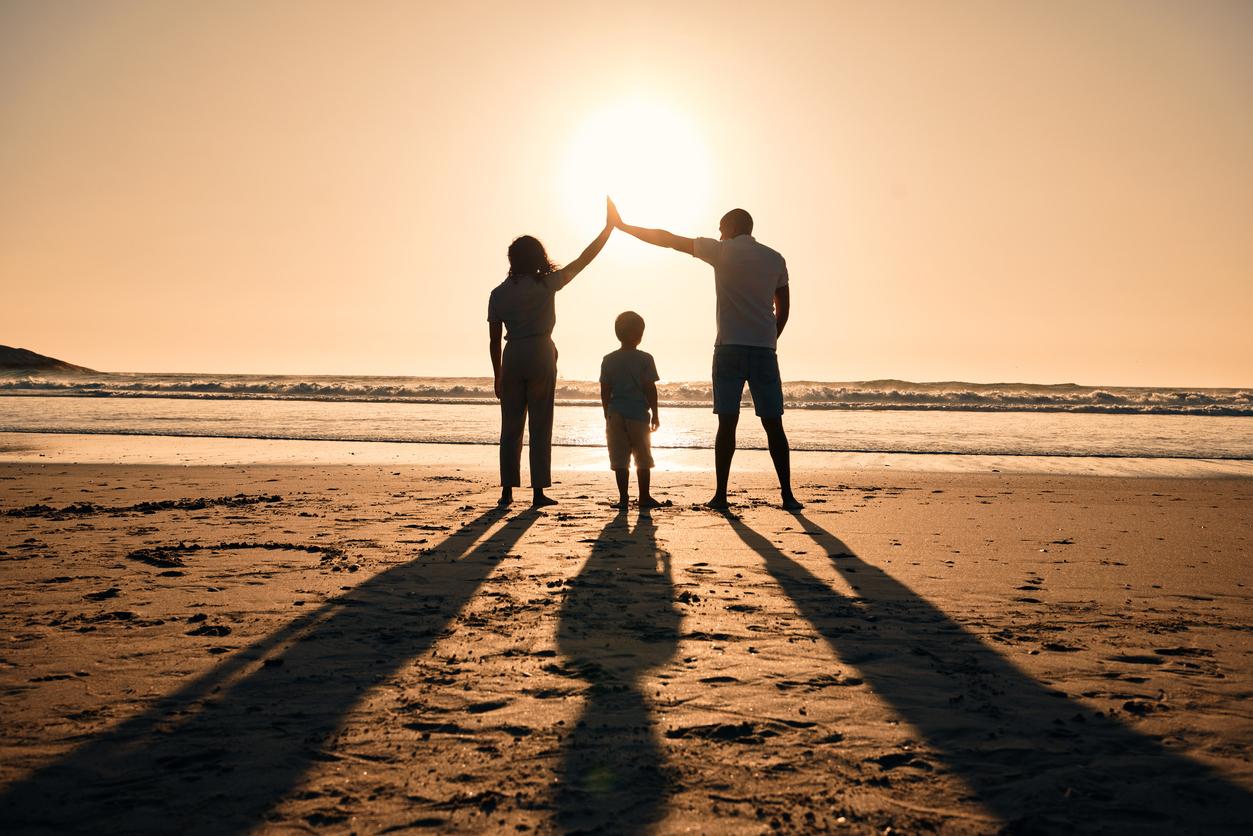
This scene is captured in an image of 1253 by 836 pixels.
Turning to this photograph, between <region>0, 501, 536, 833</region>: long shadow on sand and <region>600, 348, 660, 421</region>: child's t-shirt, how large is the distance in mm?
3816

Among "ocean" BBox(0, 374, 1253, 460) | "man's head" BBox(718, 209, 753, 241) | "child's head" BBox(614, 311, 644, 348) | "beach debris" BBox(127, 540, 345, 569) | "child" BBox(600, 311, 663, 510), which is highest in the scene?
"man's head" BBox(718, 209, 753, 241)

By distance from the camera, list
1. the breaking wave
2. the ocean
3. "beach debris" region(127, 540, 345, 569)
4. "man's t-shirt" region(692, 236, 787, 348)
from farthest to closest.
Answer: the breaking wave
the ocean
"man's t-shirt" region(692, 236, 787, 348)
"beach debris" region(127, 540, 345, 569)

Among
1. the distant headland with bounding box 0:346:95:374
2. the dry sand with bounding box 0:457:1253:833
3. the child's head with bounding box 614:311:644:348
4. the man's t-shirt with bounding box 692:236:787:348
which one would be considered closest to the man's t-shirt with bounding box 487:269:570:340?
the child's head with bounding box 614:311:644:348

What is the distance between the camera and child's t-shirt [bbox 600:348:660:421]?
293 inches

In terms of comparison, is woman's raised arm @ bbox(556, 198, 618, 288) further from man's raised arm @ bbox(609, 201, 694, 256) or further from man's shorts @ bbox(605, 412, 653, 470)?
man's shorts @ bbox(605, 412, 653, 470)

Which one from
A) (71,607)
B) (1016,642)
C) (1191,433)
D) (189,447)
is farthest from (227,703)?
(1191,433)

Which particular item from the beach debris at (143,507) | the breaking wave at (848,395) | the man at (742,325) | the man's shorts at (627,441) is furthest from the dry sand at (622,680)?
the breaking wave at (848,395)

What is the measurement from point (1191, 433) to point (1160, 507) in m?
A: 12.2

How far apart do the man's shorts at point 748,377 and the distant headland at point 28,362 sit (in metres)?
66.7

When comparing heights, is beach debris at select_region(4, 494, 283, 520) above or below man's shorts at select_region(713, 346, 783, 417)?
below

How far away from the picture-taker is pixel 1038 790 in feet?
6.79

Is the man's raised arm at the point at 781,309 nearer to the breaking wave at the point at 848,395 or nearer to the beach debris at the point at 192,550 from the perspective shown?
the beach debris at the point at 192,550

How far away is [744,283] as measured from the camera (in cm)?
697

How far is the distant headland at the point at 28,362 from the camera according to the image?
6241 cm
